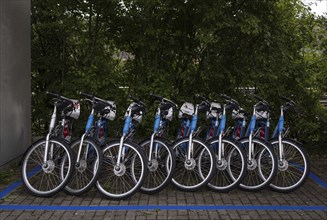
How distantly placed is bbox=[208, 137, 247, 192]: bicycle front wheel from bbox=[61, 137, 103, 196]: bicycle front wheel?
59.9 inches

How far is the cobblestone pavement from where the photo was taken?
17.1 ft

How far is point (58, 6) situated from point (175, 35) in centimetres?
212

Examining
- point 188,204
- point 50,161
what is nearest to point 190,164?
point 188,204

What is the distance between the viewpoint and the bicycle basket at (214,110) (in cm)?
672

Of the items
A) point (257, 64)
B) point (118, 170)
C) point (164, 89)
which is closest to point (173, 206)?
point (118, 170)

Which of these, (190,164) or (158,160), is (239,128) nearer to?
(190,164)

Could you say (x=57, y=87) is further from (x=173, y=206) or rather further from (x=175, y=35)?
(x=173, y=206)

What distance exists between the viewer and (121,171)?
19.3ft

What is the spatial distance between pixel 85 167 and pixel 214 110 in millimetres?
2001

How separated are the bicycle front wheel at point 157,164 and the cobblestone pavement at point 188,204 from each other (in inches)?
5.1

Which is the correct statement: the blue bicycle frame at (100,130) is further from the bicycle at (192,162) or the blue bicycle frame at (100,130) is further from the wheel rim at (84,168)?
the bicycle at (192,162)

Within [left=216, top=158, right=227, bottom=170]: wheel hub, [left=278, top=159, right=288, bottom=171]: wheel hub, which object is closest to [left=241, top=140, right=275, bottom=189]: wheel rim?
[left=278, top=159, right=288, bottom=171]: wheel hub

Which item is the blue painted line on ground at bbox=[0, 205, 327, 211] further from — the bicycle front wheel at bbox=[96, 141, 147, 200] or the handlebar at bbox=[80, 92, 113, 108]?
the handlebar at bbox=[80, 92, 113, 108]

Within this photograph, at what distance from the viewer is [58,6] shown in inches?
328
